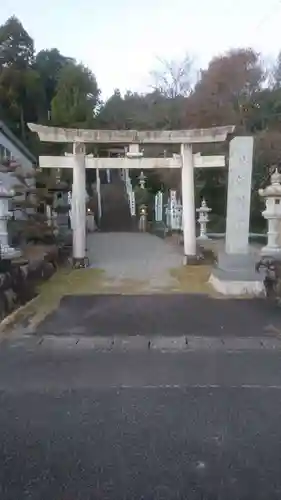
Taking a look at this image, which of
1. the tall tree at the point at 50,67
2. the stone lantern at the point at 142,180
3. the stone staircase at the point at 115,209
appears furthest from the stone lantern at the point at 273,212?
the tall tree at the point at 50,67

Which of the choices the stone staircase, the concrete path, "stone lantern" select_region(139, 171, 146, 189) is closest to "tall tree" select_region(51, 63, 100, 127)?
the stone staircase

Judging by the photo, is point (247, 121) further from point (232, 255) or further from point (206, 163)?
point (232, 255)

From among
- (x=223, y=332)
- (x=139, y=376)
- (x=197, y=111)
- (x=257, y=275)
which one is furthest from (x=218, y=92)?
(x=139, y=376)

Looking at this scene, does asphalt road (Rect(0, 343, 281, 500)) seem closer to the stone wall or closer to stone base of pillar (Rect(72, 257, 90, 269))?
the stone wall

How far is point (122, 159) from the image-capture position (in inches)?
492

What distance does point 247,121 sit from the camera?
24.0m

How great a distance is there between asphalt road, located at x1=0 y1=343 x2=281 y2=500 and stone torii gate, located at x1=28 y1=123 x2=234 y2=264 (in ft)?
23.2

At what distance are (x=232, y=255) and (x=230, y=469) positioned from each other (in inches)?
256

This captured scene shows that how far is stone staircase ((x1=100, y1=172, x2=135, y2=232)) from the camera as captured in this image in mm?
25812

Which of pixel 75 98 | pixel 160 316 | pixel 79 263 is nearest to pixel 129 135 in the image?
pixel 79 263

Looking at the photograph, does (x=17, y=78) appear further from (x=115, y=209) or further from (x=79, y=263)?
(x=79, y=263)

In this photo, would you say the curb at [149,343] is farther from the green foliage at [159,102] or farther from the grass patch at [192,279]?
the green foliage at [159,102]

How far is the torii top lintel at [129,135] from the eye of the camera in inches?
459

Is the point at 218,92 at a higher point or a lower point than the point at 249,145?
higher
